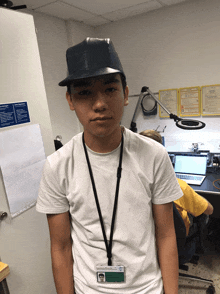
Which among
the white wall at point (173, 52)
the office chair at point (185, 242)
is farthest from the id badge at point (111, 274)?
the white wall at point (173, 52)

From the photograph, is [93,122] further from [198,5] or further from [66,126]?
[198,5]

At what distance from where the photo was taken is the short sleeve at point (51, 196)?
76 centimetres

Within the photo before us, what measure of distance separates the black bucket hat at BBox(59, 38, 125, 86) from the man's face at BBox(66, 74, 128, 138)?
2 centimetres

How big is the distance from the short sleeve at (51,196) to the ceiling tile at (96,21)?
7.95 ft

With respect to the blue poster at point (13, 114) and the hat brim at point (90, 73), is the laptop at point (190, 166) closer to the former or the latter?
the blue poster at point (13, 114)

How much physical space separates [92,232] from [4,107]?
0.87 meters

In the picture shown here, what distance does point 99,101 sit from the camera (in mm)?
637

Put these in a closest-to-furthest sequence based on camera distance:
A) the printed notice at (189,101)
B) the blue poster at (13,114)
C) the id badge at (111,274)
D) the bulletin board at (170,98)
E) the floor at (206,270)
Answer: the id badge at (111,274) → the blue poster at (13,114) → the floor at (206,270) → the printed notice at (189,101) → the bulletin board at (170,98)

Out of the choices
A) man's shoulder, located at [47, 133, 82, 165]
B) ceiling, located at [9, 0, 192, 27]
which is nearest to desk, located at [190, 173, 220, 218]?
man's shoulder, located at [47, 133, 82, 165]

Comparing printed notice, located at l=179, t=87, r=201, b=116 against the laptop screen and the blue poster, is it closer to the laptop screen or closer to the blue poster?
the laptop screen

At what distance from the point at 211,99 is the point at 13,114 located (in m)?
2.09

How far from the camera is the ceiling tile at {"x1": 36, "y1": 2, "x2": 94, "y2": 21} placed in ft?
7.01

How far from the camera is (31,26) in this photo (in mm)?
1387

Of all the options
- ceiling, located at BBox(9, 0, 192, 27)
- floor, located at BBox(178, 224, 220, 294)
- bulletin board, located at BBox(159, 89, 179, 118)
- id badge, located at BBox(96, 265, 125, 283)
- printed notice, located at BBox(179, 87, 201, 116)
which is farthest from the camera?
bulletin board, located at BBox(159, 89, 179, 118)
